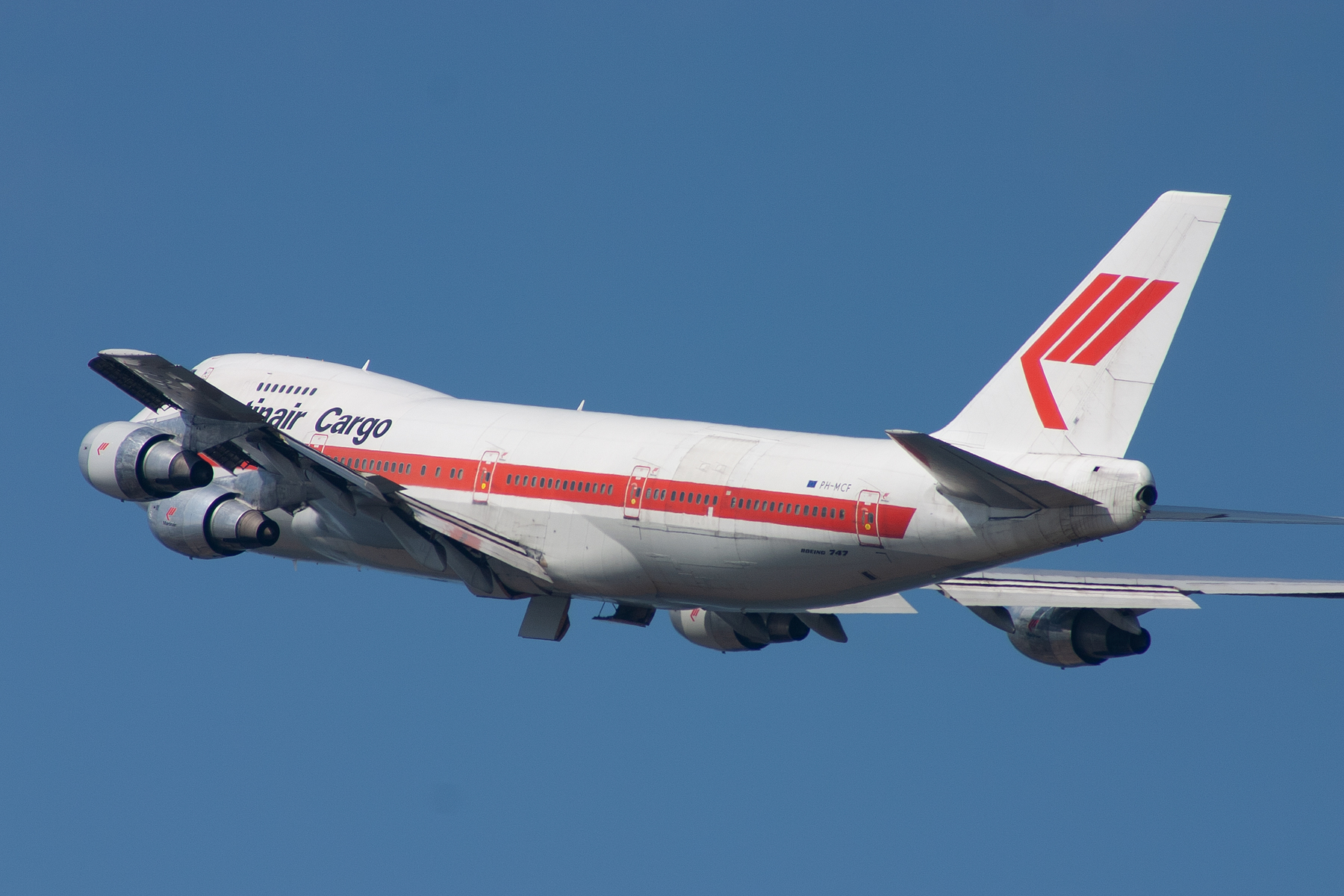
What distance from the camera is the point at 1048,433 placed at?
35438mm

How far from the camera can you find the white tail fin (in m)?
34.8

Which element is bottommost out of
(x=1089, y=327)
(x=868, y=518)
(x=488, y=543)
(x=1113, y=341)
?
(x=488, y=543)

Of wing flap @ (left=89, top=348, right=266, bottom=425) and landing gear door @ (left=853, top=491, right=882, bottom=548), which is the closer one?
landing gear door @ (left=853, top=491, right=882, bottom=548)

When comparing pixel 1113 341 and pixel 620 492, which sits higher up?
pixel 1113 341

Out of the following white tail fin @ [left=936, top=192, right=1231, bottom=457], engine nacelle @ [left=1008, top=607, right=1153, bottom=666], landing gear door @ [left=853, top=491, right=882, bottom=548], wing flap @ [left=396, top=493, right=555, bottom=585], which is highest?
white tail fin @ [left=936, top=192, right=1231, bottom=457]

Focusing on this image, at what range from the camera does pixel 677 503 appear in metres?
38.8

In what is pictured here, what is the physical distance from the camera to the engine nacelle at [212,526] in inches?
1601

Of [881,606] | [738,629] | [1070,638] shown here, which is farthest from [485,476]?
[1070,638]

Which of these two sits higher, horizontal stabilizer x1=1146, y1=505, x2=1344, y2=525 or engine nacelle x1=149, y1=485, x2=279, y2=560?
horizontal stabilizer x1=1146, y1=505, x2=1344, y2=525

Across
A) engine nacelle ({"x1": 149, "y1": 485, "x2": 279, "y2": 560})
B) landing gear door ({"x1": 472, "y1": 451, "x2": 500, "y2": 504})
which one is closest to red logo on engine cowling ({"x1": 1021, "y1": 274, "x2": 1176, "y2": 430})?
landing gear door ({"x1": 472, "y1": 451, "x2": 500, "y2": 504})

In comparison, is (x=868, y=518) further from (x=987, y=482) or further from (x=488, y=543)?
(x=488, y=543)

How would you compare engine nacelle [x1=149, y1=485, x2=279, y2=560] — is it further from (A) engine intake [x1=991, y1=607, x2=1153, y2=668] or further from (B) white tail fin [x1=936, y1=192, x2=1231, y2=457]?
(A) engine intake [x1=991, y1=607, x2=1153, y2=668]

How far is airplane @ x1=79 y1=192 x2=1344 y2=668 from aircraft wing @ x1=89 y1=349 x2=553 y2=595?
0.17ft

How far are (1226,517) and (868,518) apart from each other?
597 centimetres
